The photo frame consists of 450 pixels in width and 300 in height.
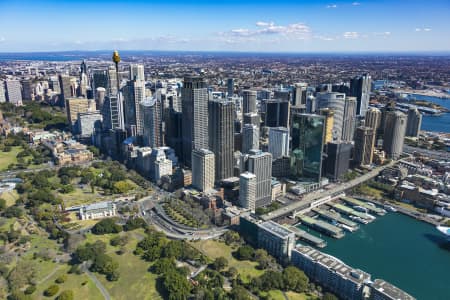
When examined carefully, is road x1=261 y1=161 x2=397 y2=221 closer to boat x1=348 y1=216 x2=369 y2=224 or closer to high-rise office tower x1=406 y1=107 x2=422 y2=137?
boat x1=348 y1=216 x2=369 y2=224

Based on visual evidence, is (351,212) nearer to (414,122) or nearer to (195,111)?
(195,111)

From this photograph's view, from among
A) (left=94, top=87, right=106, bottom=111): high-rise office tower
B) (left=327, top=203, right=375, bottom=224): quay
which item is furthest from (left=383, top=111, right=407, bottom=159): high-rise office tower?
(left=94, top=87, right=106, bottom=111): high-rise office tower

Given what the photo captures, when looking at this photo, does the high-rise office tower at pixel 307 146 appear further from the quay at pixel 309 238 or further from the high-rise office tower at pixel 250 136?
the quay at pixel 309 238

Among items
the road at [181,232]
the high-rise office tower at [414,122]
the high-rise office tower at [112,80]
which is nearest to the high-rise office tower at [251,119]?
the road at [181,232]

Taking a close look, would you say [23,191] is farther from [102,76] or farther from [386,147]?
[386,147]

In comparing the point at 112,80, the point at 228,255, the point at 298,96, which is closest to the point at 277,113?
the point at 298,96

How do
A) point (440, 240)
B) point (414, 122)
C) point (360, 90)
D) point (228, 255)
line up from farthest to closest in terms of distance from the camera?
point (360, 90) → point (414, 122) → point (440, 240) → point (228, 255)
